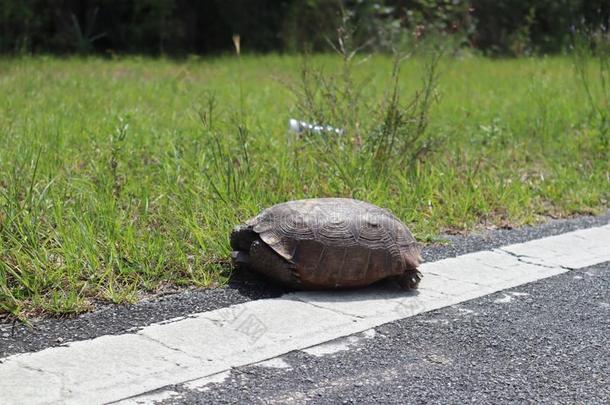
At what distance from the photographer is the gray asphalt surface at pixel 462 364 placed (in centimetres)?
342

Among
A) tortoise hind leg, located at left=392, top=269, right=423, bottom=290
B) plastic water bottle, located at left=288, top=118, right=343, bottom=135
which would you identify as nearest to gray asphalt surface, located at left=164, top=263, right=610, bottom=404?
tortoise hind leg, located at left=392, top=269, right=423, bottom=290

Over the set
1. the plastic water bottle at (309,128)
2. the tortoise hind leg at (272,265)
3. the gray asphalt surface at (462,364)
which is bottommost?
the gray asphalt surface at (462,364)

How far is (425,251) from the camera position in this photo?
5.54 meters

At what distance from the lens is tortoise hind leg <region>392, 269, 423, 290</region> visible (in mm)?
4688

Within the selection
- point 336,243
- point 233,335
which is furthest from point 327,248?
point 233,335

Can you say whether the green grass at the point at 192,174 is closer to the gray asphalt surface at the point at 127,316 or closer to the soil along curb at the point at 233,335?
the gray asphalt surface at the point at 127,316

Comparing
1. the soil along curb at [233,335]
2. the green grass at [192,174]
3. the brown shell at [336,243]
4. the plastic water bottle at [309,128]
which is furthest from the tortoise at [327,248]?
the plastic water bottle at [309,128]

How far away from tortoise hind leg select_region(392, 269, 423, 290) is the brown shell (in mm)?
75

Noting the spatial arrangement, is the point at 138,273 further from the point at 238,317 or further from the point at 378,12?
the point at 378,12

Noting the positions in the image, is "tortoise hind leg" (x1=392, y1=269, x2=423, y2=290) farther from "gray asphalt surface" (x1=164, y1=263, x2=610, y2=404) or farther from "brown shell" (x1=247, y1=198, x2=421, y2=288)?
"gray asphalt surface" (x1=164, y1=263, x2=610, y2=404)

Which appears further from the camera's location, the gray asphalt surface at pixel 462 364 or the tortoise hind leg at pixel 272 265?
the tortoise hind leg at pixel 272 265

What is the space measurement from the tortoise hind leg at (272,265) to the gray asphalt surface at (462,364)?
599 millimetres

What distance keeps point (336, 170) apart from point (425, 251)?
117 centimetres

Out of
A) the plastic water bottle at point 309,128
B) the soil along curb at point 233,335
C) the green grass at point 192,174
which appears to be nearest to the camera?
the soil along curb at point 233,335
